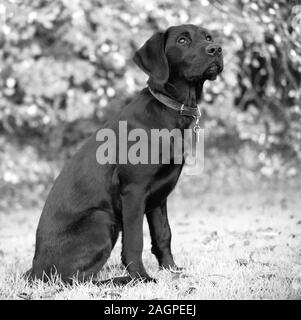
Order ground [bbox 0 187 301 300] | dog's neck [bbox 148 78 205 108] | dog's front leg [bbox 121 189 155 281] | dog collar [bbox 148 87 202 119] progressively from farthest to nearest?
dog's neck [bbox 148 78 205 108], dog collar [bbox 148 87 202 119], dog's front leg [bbox 121 189 155 281], ground [bbox 0 187 301 300]

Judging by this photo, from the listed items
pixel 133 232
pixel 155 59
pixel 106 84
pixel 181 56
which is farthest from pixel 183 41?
pixel 106 84

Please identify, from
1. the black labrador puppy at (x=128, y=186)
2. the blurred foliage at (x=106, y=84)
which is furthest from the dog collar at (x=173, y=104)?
the blurred foliage at (x=106, y=84)

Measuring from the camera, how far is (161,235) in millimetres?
3549

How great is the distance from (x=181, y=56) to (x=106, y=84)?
4492 mm

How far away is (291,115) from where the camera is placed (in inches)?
326

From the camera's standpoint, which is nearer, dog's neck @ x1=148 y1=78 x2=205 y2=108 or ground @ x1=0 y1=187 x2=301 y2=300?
ground @ x1=0 y1=187 x2=301 y2=300

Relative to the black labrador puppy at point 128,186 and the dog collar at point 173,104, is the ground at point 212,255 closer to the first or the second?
the black labrador puppy at point 128,186

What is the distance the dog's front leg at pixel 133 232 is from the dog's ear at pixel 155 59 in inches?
28.4

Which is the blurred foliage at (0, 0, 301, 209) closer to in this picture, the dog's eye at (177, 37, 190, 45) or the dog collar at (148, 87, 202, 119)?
the dog's eye at (177, 37, 190, 45)

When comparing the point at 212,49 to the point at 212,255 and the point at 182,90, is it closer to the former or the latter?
the point at 182,90

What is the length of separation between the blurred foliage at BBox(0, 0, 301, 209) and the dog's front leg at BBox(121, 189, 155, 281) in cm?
342

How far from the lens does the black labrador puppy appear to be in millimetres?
3191

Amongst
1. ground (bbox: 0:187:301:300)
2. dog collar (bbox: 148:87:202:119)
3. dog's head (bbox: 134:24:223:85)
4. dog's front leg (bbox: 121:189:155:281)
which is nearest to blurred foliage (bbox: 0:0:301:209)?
ground (bbox: 0:187:301:300)
